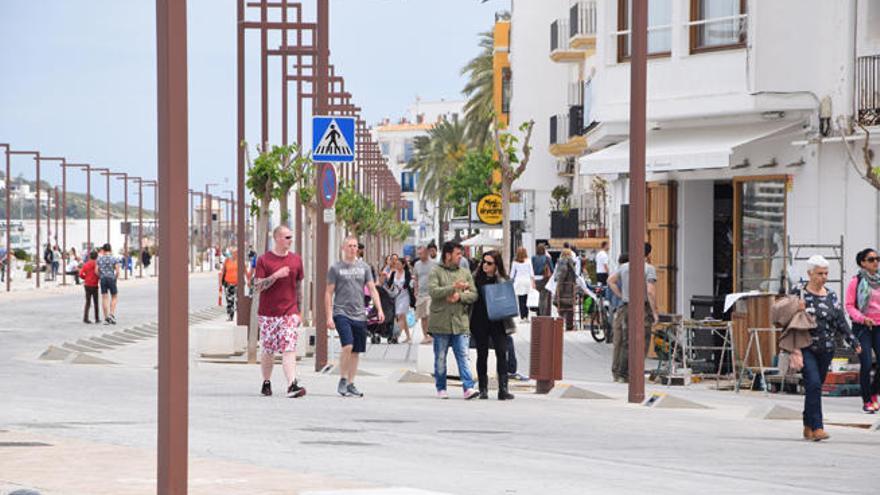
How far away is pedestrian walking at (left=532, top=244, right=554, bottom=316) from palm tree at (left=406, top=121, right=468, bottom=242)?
70269mm

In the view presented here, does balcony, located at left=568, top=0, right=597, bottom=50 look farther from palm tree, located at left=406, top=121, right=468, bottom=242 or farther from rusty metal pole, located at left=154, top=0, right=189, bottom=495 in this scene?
palm tree, located at left=406, top=121, right=468, bottom=242

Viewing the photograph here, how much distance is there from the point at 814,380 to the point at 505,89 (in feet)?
242

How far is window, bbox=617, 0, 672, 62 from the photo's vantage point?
30.2 meters

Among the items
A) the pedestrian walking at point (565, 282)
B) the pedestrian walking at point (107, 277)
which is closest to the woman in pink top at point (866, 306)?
the pedestrian walking at point (565, 282)

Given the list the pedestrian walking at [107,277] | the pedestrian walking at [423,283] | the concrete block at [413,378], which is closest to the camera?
the concrete block at [413,378]

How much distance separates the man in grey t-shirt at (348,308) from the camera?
20781 millimetres

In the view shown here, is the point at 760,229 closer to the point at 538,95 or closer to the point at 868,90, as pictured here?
the point at 868,90

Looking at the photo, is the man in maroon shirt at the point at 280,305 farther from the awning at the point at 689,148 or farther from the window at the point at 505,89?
the window at the point at 505,89

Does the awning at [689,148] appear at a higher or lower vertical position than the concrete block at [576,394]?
higher

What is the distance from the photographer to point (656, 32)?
3056cm

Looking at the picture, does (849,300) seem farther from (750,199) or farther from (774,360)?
(750,199)

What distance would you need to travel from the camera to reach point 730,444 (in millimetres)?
16266

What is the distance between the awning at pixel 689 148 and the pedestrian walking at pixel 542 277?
1024 cm

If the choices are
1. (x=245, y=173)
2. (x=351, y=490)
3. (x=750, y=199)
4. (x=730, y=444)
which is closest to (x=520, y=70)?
(x=245, y=173)
